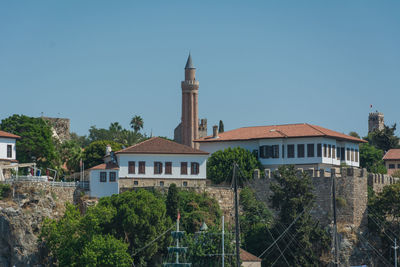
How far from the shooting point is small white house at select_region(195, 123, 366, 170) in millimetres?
92688

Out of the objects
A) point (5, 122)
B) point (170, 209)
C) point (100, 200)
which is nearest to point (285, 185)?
point (170, 209)

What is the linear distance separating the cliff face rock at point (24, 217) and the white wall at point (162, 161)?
6.59 m

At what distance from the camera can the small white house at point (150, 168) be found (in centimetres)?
8606

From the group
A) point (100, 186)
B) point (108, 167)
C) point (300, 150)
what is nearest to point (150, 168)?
point (108, 167)

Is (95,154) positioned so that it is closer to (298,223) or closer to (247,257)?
(298,223)

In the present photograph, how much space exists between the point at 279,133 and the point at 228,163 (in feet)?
23.1

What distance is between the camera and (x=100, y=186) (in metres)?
85.9

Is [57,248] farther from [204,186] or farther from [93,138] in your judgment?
[93,138]

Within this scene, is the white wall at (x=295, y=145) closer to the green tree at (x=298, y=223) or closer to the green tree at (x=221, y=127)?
the green tree at (x=298, y=223)

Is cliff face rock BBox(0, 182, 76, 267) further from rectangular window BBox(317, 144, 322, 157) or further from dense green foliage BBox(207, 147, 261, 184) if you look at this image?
rectangular window BBox(317, 144, 322, 157)

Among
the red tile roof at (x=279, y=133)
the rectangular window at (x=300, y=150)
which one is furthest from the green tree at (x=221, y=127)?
the rectangular window at (x=300, y=150)

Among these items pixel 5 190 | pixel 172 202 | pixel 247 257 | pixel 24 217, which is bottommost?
pixel 247 257

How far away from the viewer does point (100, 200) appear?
8094cm

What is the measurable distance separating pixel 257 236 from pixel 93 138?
236 ft
